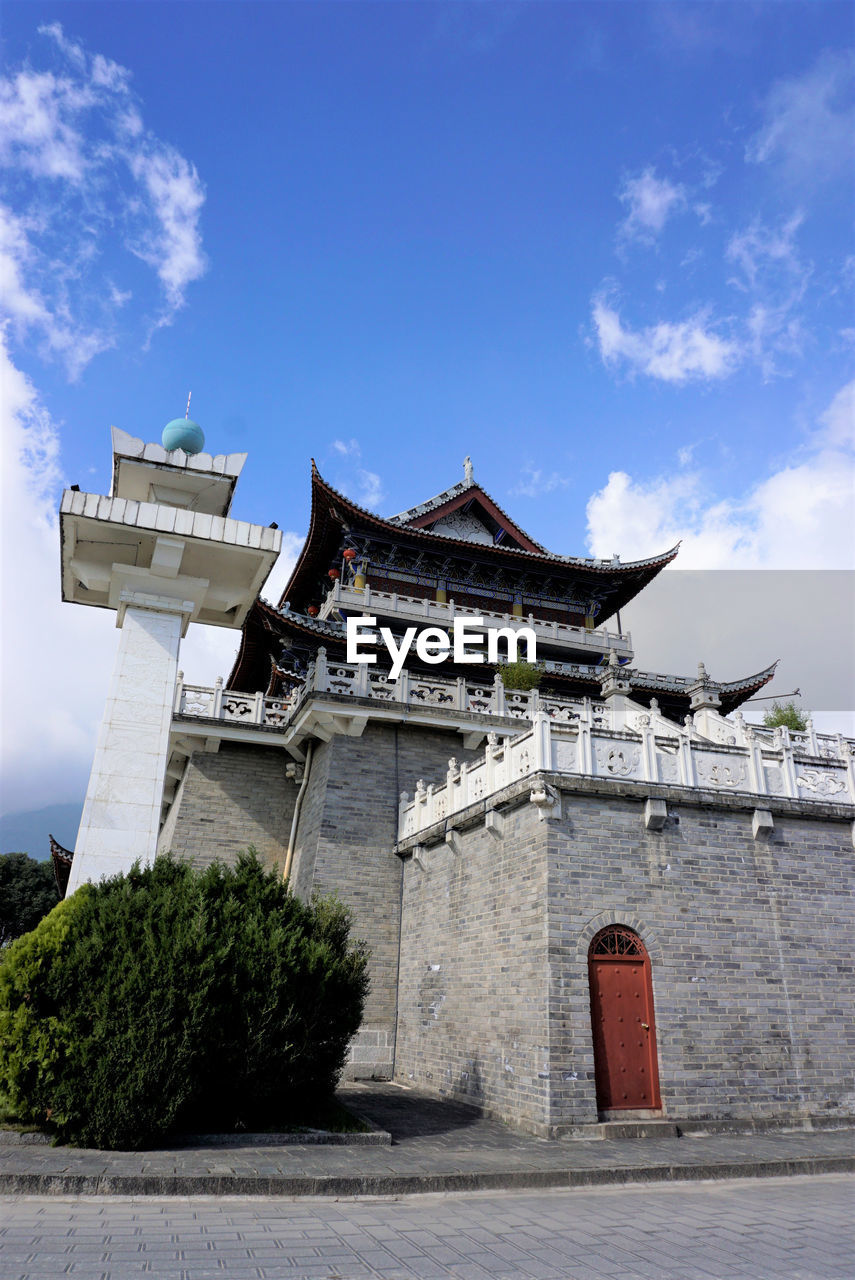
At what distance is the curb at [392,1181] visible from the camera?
20.7 feet

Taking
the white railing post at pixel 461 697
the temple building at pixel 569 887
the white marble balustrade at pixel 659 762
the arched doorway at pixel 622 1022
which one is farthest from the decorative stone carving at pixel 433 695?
the arched doorway at pixel 622 1022

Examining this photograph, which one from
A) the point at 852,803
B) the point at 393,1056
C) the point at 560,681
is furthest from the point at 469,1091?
the point at 560,681

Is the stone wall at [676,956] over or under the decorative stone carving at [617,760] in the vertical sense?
under

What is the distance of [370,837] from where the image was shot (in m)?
16.5

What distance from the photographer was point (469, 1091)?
11.6 m

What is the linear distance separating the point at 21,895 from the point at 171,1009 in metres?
47.0

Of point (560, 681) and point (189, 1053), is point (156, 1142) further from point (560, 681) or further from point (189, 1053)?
point (560, 681)

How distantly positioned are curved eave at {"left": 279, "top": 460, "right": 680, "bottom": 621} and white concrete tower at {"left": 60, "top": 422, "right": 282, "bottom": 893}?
11227 millimetres

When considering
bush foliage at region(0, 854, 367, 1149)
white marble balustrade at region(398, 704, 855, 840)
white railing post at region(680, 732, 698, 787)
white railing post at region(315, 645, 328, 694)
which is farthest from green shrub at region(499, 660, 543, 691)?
bush foliage at region(0, 854, 367, 1149)

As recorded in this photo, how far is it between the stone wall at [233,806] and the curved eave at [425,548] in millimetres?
7469

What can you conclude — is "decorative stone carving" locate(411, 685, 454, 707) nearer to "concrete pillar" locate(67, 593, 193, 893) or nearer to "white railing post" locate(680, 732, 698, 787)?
"white railing post" locate(680, 732, 698, 787)

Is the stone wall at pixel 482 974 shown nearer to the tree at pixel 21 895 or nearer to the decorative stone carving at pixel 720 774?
the decorative stone carving at pixel 720 774

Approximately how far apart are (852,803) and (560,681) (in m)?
10.9

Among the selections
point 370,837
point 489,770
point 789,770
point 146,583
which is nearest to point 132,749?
point 146,583
